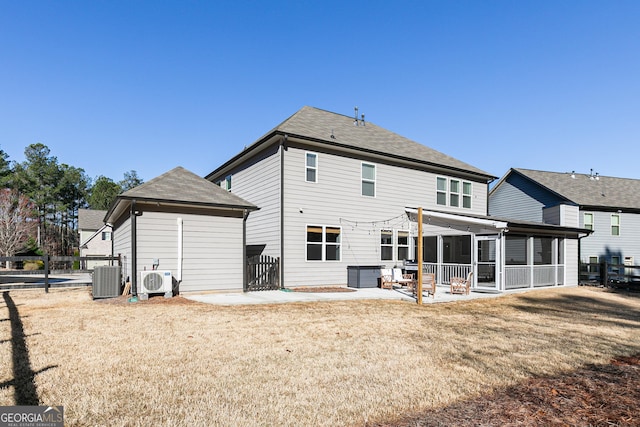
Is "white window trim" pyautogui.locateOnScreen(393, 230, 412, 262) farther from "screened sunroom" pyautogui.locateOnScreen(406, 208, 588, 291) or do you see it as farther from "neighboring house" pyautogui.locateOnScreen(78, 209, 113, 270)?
"neighboring house" pyautogui.locateOnScreen(78, 209, 113, 270)

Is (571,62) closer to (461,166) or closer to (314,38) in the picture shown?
(461,166)

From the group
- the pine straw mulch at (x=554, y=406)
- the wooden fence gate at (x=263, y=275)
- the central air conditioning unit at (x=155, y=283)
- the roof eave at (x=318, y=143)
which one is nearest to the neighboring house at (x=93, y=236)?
the roof eave at (x=318, y=143)

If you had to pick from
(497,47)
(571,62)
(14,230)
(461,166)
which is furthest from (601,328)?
(14,230)

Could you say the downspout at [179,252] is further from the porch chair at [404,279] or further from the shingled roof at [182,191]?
the porch chair at [404,279]

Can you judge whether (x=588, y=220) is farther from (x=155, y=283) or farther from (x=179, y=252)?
(x=155, y=283)

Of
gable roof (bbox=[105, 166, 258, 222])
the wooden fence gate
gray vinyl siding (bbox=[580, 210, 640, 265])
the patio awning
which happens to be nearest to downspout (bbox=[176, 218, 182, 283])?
gable roof (bbox=[105, 166, 258, 222])

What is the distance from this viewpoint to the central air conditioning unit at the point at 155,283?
12.0 m

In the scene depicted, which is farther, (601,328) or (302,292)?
(302,292)

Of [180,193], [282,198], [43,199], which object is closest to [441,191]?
[282,198]

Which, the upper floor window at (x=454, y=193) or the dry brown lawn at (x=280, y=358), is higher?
the upper floor window at (x=454, y=193)

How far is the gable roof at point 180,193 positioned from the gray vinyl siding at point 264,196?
67.9 inches

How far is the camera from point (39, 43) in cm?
1394

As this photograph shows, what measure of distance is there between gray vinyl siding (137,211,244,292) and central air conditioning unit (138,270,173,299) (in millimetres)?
901

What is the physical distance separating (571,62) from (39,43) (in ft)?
65.7
